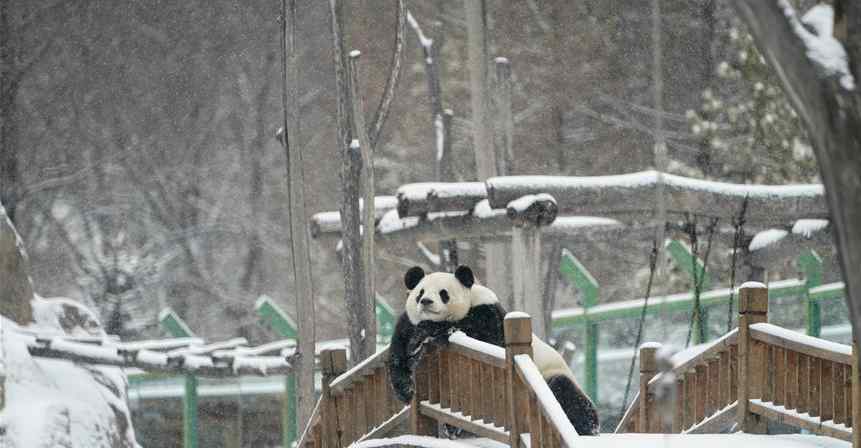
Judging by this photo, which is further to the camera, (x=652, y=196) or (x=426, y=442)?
(x=652, y=196)

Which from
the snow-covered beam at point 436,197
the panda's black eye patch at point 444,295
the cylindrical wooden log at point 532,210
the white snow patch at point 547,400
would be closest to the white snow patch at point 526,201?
the cylindrical wooden log at point 532,210

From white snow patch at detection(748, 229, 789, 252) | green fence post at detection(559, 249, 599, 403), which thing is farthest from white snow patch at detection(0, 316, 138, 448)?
white snow patch at detection(748, 229, 789, 252)

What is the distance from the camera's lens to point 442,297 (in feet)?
25.2

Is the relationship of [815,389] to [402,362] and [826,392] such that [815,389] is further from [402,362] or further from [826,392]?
[402,362]

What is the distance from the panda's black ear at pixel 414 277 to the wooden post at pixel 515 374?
135 centimetres

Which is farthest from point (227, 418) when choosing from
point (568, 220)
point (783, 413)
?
point (783, 413)

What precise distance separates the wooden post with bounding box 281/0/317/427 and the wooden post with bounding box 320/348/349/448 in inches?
126

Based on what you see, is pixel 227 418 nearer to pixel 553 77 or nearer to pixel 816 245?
pixel 816 245

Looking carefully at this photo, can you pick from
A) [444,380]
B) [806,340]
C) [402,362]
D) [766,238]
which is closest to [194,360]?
[766,238]

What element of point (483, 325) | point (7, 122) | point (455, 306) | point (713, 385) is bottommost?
point (713, 385)

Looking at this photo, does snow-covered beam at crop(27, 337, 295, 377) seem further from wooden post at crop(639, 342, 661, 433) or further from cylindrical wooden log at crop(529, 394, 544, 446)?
cylindrical wooden log at crop(529, 394, 544, 446)

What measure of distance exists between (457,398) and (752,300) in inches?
61.9

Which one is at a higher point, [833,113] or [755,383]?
[833,113]

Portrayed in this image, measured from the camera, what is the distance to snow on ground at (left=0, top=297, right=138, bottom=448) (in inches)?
509
